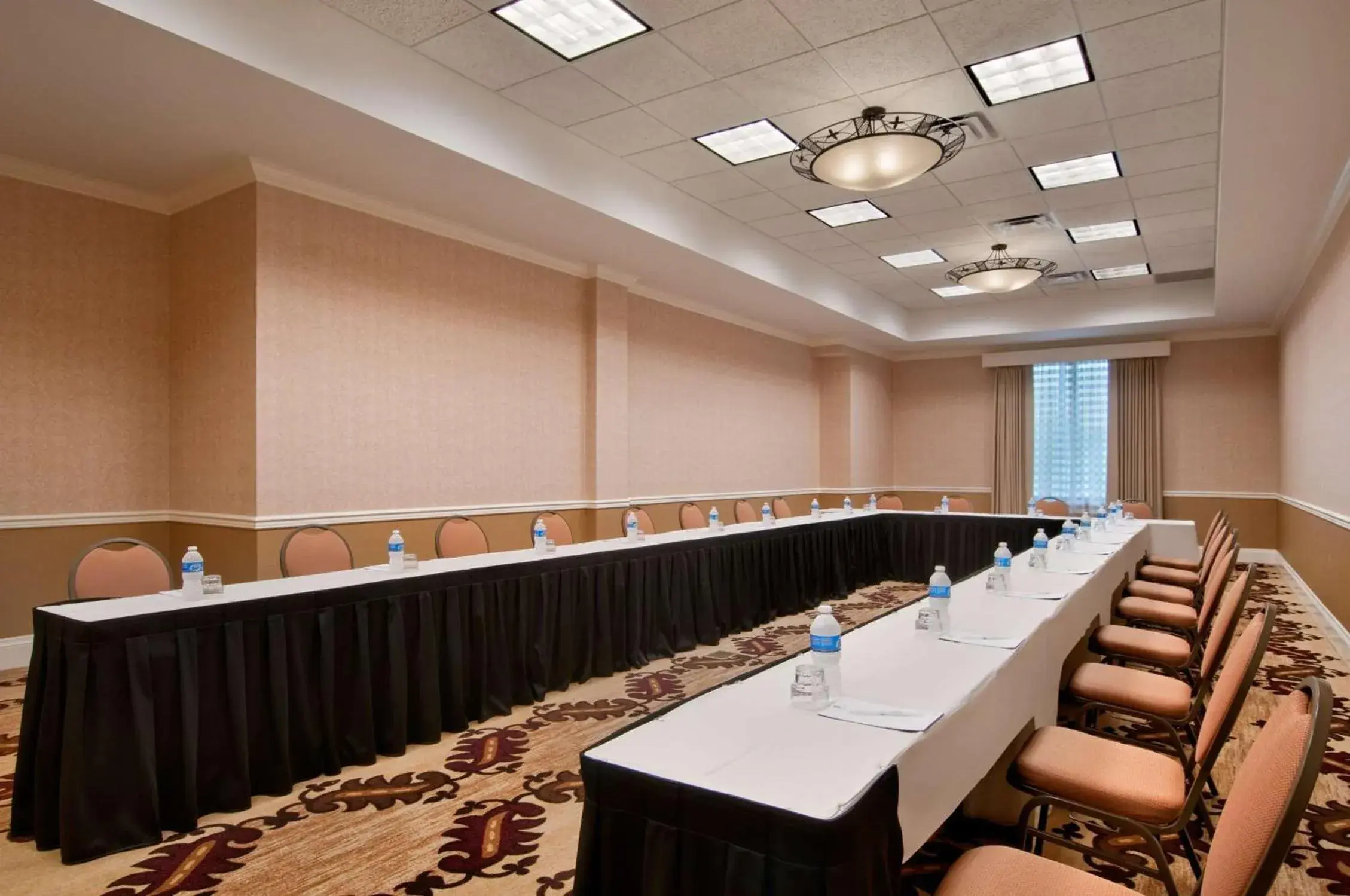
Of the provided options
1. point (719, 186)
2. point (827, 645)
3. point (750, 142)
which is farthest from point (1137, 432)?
point (827, 645)

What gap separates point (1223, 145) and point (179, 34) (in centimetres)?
530

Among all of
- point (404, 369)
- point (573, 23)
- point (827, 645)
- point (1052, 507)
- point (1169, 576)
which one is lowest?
point (1169, 576)

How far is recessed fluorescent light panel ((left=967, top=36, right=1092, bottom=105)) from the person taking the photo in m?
4.22

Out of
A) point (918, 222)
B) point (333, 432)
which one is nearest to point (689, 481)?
point (918, 222)

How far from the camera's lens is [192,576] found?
2.96 metres

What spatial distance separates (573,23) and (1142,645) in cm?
401

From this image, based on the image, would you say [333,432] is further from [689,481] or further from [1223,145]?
[1223,145]

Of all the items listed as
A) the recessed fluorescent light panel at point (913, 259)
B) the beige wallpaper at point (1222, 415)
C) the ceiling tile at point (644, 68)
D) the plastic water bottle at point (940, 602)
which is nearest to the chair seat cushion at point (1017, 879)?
the plastic water bottle at point (940, 602)

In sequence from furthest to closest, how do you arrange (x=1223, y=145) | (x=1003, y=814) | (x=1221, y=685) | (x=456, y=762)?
1. (x=1223, y=145)
2. (x=456, y=762)
3. (x=1003, y=814)
4. (x=1221, y=685)

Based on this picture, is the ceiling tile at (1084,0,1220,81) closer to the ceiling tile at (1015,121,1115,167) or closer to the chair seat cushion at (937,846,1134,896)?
the ceiling tile at (1015,121,1115,167)

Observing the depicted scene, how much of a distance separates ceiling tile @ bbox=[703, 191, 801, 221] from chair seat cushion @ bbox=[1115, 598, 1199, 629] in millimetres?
3921

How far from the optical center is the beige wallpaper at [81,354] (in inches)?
185

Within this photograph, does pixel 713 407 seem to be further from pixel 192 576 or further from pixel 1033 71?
pixel 192 576

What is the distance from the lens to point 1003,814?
102 inches
